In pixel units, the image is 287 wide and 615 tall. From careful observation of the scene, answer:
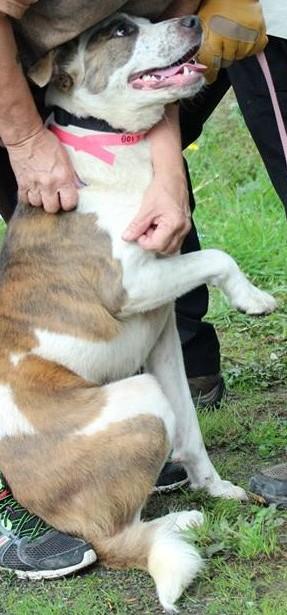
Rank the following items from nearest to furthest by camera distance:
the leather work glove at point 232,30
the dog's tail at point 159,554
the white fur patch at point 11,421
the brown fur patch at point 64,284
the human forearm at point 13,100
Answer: the dog's tail at point 159,554
the human forearm at point 13,100
the white fur patch at point 11,421
the brown fur patch at point 64,284
the leather work glove at point 232,30

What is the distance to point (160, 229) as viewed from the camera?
371 centimetres

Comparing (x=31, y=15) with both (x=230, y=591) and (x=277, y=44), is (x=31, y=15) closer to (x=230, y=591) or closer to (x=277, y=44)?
(x=277, y=44)

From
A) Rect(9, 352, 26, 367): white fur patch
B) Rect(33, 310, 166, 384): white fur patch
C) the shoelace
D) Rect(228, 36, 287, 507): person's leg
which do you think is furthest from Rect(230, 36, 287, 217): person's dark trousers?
the shoelace

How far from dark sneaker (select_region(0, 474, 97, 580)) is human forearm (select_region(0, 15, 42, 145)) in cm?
116

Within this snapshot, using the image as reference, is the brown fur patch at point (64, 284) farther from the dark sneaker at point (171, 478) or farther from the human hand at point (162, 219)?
the dark sneaker at point (171, 478)

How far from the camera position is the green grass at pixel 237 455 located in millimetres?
3365

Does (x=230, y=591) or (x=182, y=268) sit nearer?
(x=230, y=591)

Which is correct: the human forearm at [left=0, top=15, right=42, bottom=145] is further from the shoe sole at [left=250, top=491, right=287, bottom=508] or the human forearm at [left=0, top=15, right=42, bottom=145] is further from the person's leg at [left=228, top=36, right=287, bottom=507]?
the shoe sole at [left=250, top=491, right=287, bottom=508]

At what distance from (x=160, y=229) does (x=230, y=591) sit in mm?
1122

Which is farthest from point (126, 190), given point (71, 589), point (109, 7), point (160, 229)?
point (71, 589)

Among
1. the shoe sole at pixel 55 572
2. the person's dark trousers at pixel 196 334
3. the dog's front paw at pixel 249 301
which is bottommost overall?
the person's dark trousers at pixel 196 334

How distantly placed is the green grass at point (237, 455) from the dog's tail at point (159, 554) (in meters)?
0.05

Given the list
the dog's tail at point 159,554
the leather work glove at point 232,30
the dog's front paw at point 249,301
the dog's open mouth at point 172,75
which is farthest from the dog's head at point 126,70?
the dog's tail at point 159,554

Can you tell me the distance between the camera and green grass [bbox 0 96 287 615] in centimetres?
337
